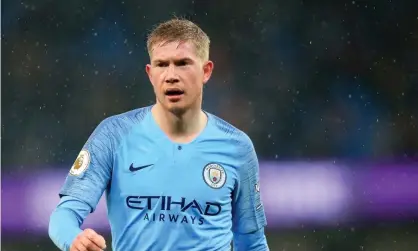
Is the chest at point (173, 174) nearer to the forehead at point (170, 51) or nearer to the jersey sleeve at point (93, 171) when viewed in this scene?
the jersey sleeve at point (93, 171)

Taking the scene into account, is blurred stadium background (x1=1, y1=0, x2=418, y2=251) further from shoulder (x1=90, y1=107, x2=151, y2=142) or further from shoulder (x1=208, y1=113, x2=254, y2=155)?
shoulder (x1=90, y1=107, x2=151, y2=142)

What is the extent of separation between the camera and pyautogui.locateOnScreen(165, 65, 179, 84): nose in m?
2.37

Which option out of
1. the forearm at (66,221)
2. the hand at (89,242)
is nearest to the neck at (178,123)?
the forearm at (66,221)

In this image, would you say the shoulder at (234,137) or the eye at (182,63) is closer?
the eye at (182,63)

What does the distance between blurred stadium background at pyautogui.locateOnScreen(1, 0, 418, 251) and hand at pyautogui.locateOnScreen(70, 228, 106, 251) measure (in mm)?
3140

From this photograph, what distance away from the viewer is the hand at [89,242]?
1.96 meters

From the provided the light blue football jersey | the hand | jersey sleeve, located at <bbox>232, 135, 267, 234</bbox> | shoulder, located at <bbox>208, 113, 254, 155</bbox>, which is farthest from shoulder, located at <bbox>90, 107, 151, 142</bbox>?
the hand

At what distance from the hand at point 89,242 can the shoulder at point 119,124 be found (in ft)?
1.55

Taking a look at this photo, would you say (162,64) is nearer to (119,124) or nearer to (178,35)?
(178,35)

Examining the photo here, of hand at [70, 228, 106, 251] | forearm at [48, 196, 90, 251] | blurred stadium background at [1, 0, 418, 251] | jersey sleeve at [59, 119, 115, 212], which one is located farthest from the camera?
blurred stadium background at [1, 0, 418, 251]

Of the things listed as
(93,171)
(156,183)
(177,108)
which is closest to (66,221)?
(93,171)

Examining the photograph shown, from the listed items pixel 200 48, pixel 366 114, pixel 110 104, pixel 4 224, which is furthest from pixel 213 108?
pixel 200 48

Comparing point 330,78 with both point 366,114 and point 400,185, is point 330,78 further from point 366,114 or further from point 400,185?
point 400,185

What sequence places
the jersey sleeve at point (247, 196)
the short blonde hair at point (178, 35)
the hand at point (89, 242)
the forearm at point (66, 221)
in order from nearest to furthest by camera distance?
1. the hand at point (89, 242)
2. the forearm at point (66, 221)
3. the short blonde hair at point (178, 35)
4. the jersey sleeve at point (247, 196)
